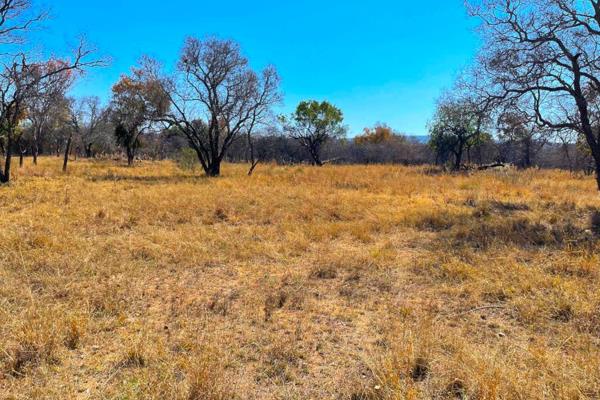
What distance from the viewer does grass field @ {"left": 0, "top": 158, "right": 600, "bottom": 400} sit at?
2643 millimetres

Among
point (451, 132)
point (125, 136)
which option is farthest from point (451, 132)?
point (125, 136)

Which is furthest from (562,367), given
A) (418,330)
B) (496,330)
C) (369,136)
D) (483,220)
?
(369,136)

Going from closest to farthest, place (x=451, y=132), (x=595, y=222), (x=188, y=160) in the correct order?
(x=595, y=222) → (x=188, y=160) → (x=451, y=132)

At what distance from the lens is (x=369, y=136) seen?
206 ft

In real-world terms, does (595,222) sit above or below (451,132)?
below

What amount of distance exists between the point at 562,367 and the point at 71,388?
11.4 feet

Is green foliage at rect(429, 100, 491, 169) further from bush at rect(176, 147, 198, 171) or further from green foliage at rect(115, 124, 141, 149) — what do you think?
green foliage at rect(115, 124, 141, 149)

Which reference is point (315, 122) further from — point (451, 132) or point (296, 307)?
point (296, 307)

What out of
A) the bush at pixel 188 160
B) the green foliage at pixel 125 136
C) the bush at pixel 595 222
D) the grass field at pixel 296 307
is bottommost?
the grass field at pixel 296 307

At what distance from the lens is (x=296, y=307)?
4039 millimetres

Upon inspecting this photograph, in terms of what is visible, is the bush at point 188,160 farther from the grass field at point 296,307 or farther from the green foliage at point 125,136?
the grass field at point 296,307

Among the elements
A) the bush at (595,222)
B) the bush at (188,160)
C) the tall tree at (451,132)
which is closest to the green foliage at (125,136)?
the bush at (188,160)

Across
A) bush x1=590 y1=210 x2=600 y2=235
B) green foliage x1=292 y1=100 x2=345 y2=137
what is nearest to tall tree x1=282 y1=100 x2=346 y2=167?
green foliage x1=292 y1=100 x2=345 y2=137

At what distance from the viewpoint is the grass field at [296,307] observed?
2.64m
